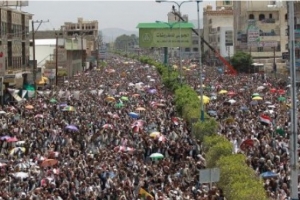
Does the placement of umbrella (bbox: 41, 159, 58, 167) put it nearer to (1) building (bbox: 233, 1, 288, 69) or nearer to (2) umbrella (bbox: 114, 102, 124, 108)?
(2) umbrella (bbox: 114, 102, 124, 108)

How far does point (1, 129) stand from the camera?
1294 inches

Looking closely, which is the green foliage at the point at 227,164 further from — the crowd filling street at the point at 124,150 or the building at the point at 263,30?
the building at the point at 263,30

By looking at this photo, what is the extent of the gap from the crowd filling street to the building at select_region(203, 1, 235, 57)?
80.7 meters

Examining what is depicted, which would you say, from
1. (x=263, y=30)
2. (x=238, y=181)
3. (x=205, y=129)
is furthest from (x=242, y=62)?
(x=238, y=181)

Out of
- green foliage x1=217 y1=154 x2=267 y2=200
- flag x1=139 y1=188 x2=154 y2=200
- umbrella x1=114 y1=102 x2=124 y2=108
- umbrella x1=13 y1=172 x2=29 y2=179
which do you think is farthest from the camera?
umbrella x1=114 y1=102 x2=124 y2=108

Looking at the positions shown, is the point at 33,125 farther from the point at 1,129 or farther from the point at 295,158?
the point at 295,158

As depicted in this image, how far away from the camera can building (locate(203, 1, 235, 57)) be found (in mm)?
126250

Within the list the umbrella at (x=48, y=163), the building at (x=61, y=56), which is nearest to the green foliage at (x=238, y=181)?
the umbrella at (x=48, y=163)

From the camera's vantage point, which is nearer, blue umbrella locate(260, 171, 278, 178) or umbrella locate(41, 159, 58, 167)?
blue umbrella locate(260, 171, 278, 178)

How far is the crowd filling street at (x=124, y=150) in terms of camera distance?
20406 mm

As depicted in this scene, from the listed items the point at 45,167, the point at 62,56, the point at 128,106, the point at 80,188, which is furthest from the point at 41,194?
the point at 62,56

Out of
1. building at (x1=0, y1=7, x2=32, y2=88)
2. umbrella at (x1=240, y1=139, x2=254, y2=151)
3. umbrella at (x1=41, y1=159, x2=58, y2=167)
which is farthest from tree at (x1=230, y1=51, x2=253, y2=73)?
umbrella at (x1=41, y1=159, x2=58, y2=167)

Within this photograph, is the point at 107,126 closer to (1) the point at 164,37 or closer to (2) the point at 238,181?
(2) the point at 238,181

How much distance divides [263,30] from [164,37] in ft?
96.7
